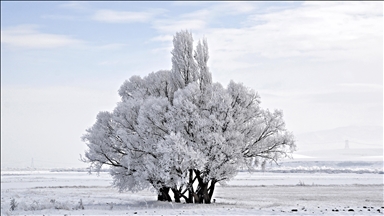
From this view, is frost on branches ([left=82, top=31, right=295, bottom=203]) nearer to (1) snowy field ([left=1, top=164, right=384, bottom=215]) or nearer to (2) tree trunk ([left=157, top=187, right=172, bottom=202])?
(2) tree trunk ([left=157, top=187, right=172, bottom=202])

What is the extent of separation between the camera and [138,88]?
38375mm

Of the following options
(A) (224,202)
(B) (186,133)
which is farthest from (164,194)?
(B) (186,133)

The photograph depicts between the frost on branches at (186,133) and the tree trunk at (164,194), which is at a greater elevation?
the frost on branches at (186,133)

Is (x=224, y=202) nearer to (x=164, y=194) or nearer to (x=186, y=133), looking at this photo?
(x=164, y=194)

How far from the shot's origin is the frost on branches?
106 ft

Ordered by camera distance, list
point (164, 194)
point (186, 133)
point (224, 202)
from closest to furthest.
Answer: point (186, 133) < point (224, 202) < point (164, 194)

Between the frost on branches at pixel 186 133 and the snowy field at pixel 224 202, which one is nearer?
the snowy field at pixel 224 202

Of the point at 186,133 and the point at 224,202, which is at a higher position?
the point at 186,133

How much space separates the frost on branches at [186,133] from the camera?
1267 inches

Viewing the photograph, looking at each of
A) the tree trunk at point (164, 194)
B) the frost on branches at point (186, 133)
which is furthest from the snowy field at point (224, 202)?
the frost on branches at point (186, 133)

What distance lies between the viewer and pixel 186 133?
33.0m

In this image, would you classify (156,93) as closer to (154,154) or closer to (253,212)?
(154,154)

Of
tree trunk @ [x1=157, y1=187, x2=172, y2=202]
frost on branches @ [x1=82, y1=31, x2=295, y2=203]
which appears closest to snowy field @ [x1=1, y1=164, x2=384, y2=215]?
tree trunk @ [x1=157, y1=187, x2=172, y2=202]

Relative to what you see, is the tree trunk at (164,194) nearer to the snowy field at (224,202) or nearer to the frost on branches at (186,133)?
the frost on branches at (186,133)
